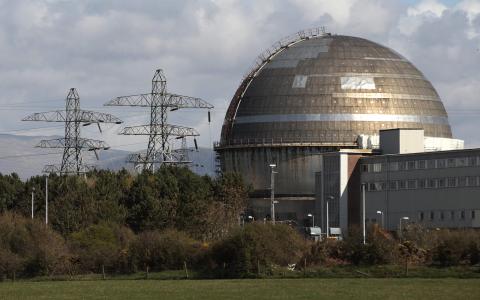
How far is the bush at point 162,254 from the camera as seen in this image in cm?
11562

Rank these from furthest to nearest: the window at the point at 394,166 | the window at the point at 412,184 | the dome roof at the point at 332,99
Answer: the dome roof at the point at 332,99
the window at the point at 394,166
the window at the point at 412,184

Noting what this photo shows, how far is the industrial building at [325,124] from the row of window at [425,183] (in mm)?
3311

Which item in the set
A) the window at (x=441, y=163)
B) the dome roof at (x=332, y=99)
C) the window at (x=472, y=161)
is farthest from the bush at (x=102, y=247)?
the dome roof at (x=332, y=99)

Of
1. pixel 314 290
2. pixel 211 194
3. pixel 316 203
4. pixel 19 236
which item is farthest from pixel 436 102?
pixel 314 290

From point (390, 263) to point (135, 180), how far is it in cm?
5808

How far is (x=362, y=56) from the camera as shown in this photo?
192625mm

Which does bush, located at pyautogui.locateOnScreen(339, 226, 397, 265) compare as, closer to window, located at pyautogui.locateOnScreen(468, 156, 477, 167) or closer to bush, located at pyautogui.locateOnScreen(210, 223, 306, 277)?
bush, located at pyautogui.locateOnScreen(210, 223, 306, 277)

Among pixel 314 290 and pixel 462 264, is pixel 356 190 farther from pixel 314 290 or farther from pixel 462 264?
pixel 314 290

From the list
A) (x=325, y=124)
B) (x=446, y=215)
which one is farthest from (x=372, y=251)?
(x=325, y=124)

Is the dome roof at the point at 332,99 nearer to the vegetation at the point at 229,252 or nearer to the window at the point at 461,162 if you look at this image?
the window at the point at 461,162

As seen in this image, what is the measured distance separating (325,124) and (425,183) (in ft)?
93.3

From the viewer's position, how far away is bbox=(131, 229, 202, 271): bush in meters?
116

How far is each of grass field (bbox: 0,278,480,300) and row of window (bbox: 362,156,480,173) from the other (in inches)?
2279

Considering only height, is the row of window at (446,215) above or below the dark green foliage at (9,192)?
below
